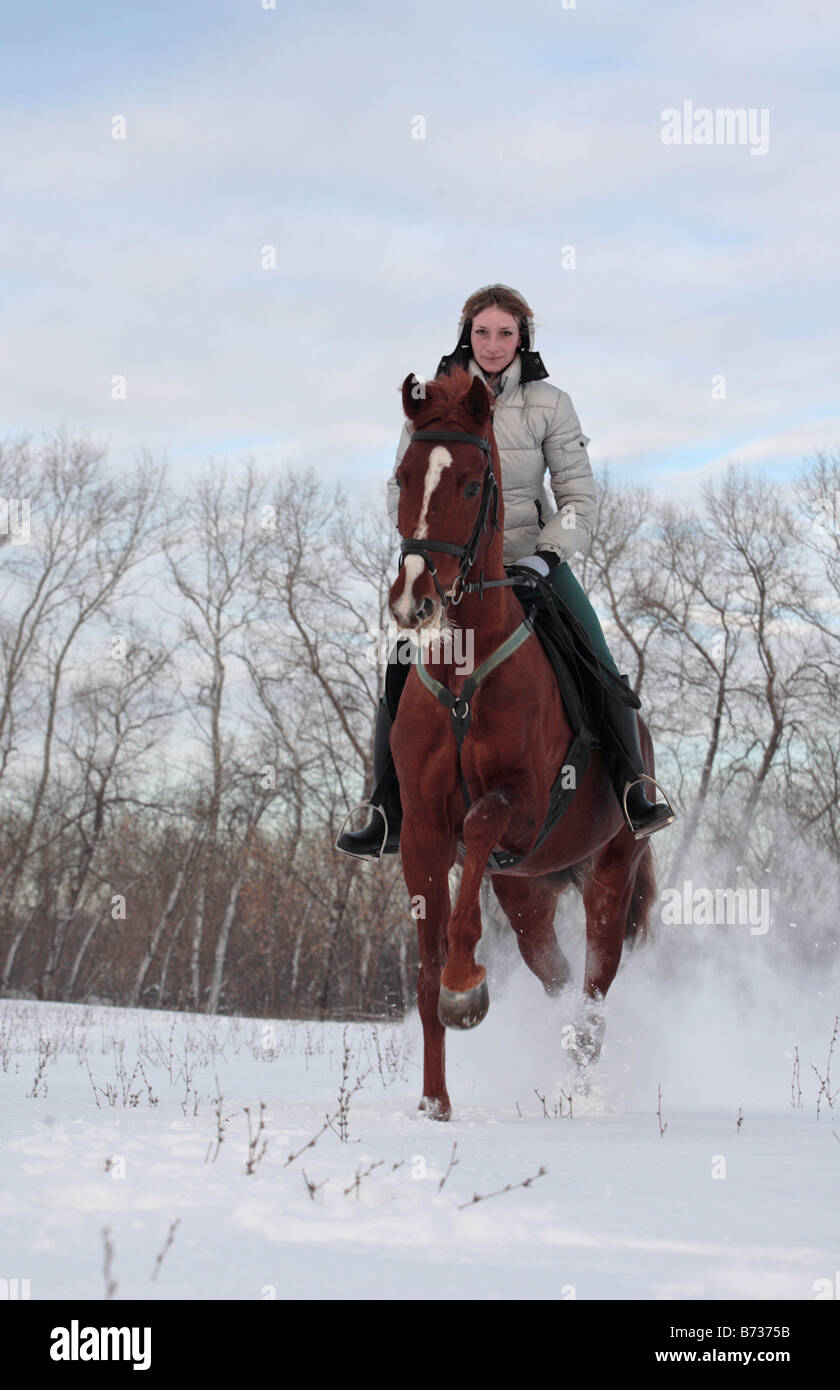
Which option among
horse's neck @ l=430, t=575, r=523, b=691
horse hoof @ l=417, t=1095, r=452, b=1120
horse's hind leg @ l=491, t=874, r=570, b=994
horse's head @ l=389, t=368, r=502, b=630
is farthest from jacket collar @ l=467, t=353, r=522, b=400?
horse hoof @ l=417, t=1095, r=452, b=1120

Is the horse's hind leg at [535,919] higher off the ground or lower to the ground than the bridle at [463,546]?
lower

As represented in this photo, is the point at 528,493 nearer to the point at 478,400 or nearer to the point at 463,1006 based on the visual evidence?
the point at 478,400

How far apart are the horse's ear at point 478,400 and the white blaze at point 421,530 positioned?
30 centimetres

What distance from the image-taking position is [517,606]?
6.20 metres

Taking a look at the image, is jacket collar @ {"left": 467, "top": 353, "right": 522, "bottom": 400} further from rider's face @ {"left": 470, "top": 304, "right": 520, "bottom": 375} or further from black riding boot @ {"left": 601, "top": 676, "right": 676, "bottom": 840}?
black riding boot @ {"left": 601, "top": 676, "right": 676, "bottom": 840}

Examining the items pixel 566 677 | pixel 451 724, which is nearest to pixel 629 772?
pixel 566 677

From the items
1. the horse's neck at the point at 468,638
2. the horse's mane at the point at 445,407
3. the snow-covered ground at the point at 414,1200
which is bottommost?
the snow-covered ground at the point at 414,1200

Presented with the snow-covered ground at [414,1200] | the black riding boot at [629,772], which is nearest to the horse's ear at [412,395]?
the black riding boot at [629,772]

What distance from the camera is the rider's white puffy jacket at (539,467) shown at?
22.2 feet

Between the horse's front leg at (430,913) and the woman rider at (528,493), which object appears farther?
the woman rider at (528,493)

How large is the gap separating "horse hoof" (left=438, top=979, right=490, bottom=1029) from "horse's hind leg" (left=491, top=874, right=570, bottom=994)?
294 cm

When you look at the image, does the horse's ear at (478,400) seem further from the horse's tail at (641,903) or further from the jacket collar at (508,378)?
the horse's tail at (641,903)

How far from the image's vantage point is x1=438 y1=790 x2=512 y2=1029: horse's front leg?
5098 mm
